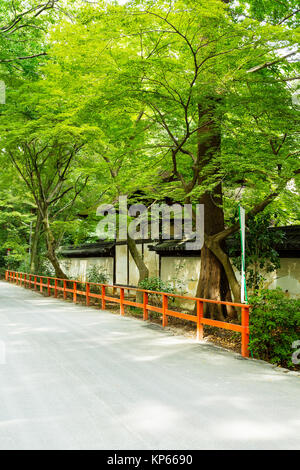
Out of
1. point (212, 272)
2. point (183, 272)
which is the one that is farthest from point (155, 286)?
point (212, 272)

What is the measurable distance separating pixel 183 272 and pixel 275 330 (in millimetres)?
9744

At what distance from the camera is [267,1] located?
1247 centimetres

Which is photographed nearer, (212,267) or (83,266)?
(212,267)

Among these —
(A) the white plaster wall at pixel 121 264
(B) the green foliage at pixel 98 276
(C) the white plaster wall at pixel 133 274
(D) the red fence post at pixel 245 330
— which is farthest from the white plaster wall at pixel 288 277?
(B) the green foliage at pixel 98 276

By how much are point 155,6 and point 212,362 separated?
736 centimetres

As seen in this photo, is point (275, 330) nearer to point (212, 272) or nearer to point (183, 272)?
point (212, 272)

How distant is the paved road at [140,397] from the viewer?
14.7ft

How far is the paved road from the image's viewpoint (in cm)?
447

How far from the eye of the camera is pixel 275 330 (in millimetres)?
7816

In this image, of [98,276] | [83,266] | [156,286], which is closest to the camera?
[156,286]

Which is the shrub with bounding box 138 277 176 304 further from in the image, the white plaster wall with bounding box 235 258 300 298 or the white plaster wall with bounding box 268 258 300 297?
the white plaster wall with bounding box 268 258 300 297

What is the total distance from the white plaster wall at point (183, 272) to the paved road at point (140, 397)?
6646 mm

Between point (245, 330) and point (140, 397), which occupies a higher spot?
point (245, 330)

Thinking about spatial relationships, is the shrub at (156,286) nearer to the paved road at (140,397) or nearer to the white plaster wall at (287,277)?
the white plaster wall at (287,277)
